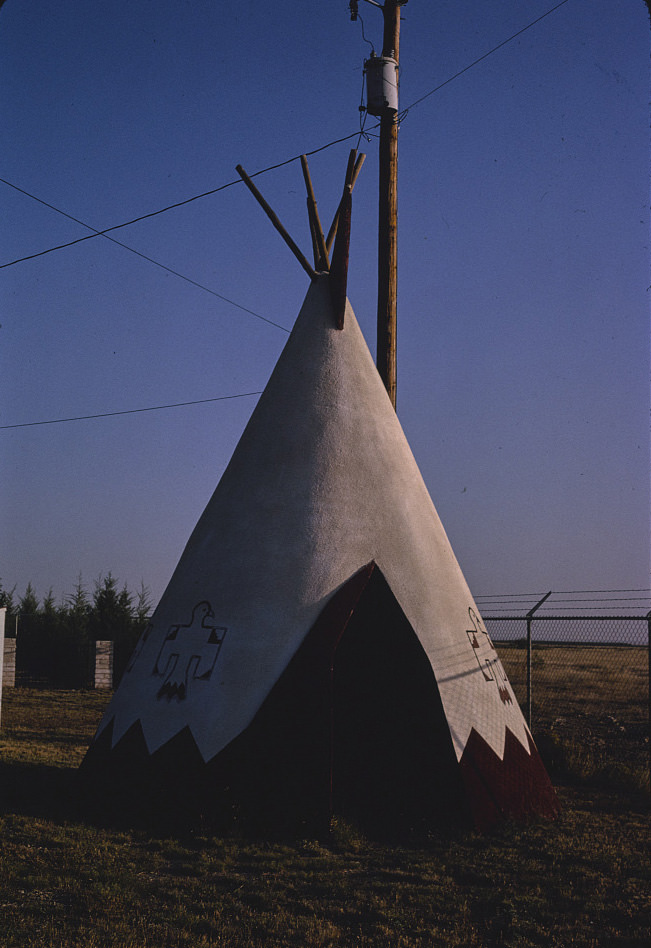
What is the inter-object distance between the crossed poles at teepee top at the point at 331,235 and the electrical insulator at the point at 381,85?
0.61 metres

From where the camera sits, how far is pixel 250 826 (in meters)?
4.88

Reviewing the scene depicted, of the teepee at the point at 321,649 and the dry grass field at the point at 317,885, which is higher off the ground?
the teepee at the point at 321,649

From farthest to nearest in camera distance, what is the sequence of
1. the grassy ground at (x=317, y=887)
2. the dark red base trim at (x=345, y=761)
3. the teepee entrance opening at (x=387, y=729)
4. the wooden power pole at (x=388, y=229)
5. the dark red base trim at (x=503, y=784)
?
the wooden power pole at (x=388, y=229), the teepee entrance opening at (x=387, y=729), the dark red base trim at (x=503, y=784), the dark red base trim at (x=345, y=761), the grassy ground at (x=317, y=887)

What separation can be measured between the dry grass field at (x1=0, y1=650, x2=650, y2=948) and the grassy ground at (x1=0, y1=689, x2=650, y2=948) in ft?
0.03

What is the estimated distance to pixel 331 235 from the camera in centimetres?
690

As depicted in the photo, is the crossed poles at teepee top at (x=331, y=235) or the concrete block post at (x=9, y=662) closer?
the crossed poles at teepee top at (x=331, y=235)

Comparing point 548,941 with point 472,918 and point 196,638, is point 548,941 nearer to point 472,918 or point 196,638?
point 472,918

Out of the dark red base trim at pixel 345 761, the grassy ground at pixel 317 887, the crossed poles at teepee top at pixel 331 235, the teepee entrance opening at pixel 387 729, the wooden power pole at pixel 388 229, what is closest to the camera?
the grassy ground at pixel 317 887

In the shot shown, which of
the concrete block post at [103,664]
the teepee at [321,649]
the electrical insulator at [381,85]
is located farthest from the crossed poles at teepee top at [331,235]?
the concrete block post at [103,664]

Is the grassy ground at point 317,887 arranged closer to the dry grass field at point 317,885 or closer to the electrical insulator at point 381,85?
the dry grass field at point 317,885

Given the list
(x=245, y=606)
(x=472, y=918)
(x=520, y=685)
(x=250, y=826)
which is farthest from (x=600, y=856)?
(x=520, y=685)

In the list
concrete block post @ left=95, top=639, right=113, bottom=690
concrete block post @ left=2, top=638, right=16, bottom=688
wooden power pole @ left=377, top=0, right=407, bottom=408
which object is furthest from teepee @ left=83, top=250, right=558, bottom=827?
concrete block post @ left=2, top=638, right=16, bottom=688

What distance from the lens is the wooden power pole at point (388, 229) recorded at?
7127 mm

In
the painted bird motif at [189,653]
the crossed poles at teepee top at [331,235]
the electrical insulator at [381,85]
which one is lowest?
the painted bird motif at [189,653]
